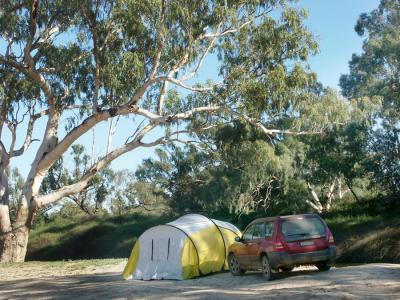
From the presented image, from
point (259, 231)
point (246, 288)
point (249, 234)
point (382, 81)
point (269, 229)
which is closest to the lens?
point (246, 288)

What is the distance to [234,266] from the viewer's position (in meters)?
15.3

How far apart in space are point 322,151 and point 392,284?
2005cm

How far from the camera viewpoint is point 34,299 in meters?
12.0

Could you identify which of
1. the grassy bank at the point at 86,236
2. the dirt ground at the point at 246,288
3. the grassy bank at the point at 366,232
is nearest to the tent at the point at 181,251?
the dirt ground at the point at 246,288

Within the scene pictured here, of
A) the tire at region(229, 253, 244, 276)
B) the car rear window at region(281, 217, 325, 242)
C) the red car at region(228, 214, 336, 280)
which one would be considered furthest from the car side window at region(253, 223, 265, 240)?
the tire at region(229, 253, 244, 276)

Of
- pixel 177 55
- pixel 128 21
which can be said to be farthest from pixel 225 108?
pixel 128 21

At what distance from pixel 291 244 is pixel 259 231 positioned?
131 centimetres

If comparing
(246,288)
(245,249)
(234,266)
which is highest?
(245,249)

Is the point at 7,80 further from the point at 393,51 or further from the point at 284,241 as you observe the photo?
the point at 393,51

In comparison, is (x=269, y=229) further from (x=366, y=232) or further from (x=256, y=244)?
(x=366, y=232)

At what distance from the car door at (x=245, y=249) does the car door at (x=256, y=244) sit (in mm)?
139

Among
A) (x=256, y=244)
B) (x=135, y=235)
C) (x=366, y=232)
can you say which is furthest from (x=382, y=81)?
(x=256, y=244)

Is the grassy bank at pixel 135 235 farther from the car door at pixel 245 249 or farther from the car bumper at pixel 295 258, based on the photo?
the car bumper at pixel 295 258

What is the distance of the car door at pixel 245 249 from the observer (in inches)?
571
